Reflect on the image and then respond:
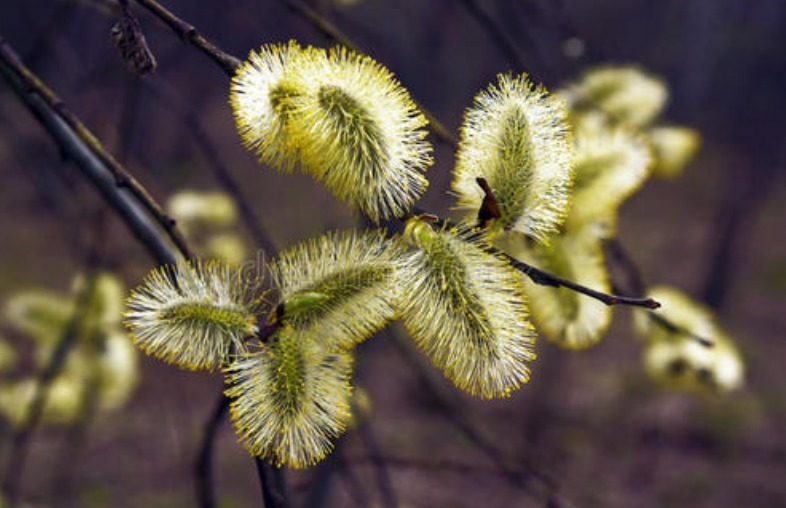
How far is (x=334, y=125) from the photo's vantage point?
35.6 inches

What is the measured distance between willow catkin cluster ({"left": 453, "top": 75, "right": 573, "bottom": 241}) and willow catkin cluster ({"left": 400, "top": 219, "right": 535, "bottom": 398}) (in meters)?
0.10

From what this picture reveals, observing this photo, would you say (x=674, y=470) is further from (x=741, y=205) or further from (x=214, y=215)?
(x=214, y=215)

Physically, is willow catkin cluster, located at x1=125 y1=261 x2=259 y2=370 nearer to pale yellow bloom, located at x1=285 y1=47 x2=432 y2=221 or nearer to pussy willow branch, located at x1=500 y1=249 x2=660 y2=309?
pale yellow bloom, located at x1=285 y1=47 x2=432 y2=221

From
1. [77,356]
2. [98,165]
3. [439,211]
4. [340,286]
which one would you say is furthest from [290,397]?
[439,211]

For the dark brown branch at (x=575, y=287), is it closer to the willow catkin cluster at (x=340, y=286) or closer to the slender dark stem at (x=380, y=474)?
the willow catkin cluster at (x=340, y=286)

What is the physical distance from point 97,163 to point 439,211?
4034 millimetres

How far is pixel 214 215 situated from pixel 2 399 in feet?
3.47

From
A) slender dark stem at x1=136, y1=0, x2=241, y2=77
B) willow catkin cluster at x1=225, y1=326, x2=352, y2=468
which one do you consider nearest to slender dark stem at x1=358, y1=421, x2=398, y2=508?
willow catkin cluster at x1=225, y1=326, x2=352, y2=468

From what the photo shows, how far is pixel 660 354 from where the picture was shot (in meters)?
1.97

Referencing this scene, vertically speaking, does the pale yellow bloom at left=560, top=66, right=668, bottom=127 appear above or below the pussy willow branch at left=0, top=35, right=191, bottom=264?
above

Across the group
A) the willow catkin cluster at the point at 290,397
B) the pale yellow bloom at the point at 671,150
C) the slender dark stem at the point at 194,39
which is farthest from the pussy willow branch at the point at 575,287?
the pale yellow bloom at the point at 671,150

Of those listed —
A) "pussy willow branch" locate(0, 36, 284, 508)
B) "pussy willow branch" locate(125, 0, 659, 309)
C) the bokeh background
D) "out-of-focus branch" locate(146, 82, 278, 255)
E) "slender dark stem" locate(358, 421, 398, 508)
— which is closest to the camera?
"pussy willow branch" locate(125, 0, 659, 309)

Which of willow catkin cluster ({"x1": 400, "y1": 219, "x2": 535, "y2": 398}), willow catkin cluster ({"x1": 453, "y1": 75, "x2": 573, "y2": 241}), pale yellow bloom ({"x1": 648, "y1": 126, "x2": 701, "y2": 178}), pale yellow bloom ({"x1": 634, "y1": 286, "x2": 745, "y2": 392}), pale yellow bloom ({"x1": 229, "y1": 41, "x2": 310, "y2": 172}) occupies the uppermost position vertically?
pale yellow bloom ({"x1": 648, "y1": 126, "x2": 701, "y2": 178})

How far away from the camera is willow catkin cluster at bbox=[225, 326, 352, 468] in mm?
898
